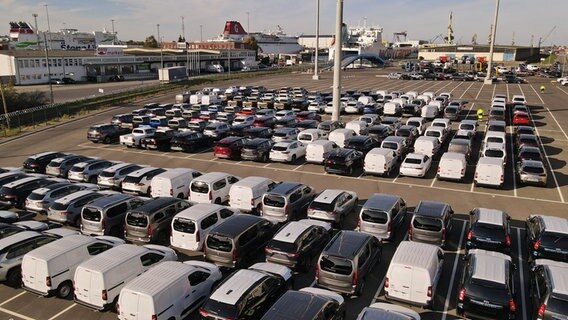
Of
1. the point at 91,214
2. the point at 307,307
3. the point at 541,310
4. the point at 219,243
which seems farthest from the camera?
the point at 91,214

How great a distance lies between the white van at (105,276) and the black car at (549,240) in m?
11.9

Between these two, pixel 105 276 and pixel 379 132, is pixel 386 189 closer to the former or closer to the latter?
pixel 379 132

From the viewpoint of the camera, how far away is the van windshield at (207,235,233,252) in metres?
13.3

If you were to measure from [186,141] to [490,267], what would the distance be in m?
21.7

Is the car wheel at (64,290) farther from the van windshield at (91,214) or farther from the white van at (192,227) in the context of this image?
the van windshield at (91,214)

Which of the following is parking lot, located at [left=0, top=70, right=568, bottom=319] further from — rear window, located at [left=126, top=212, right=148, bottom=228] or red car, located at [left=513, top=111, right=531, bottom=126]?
rear window, located at [left=126, top=212, right=148, bottom=228]

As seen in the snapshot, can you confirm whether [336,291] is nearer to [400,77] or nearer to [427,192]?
[427,192]

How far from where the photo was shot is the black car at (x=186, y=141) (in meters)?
29.3

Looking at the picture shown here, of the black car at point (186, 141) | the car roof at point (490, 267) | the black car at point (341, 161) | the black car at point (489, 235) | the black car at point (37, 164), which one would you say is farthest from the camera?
the black car at point (186, 141)

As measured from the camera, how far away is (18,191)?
64.2 feet

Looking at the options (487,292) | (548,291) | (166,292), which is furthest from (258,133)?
(548,291)

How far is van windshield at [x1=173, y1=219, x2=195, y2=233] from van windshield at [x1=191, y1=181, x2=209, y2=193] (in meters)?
3.81

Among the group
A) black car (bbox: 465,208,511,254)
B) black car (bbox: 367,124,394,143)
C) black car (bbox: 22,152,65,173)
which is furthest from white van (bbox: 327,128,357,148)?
black car (bbox: 22,152,65,173)

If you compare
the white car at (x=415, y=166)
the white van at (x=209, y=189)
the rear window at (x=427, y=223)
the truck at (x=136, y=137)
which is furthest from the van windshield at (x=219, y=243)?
the truck at (x=136, y=137)
